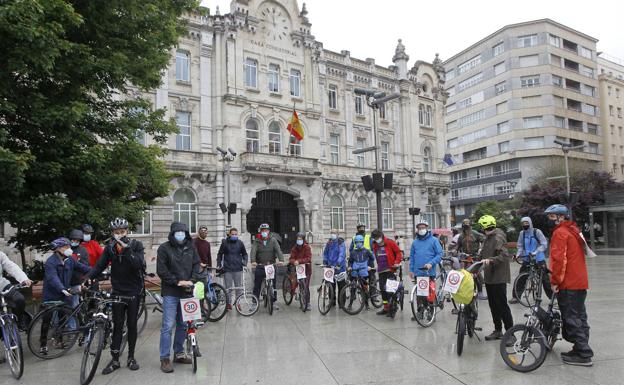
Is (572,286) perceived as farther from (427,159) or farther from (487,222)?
(427,159)

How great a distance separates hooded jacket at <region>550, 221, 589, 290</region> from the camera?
5785 mm

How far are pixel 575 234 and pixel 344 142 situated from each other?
2816 centimetres

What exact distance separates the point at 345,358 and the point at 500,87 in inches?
2282

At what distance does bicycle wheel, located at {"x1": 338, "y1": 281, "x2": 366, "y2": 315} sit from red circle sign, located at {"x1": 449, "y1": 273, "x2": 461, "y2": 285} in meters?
3.32

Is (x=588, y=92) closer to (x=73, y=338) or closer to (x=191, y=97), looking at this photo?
(x=191, y=97)

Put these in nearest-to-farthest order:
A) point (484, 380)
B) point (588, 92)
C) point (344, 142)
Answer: point (484, 380)
point (344, 142)
point (588, 92)

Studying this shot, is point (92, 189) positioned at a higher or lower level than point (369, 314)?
higher

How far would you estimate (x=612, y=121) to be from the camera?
199ft

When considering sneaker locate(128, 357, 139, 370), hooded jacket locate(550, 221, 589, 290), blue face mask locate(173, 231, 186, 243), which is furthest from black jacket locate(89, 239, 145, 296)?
hooded jacket locate(550, 221, 589, 290)

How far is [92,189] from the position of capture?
9.65 metres

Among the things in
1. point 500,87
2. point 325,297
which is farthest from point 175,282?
point 500,87

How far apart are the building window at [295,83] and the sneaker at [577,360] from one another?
2698cm

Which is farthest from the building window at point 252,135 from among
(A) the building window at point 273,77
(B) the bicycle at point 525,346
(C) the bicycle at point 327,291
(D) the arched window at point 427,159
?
(B) the bicycle at point 525,346

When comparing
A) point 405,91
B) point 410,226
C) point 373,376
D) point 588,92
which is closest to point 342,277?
point 373,376
